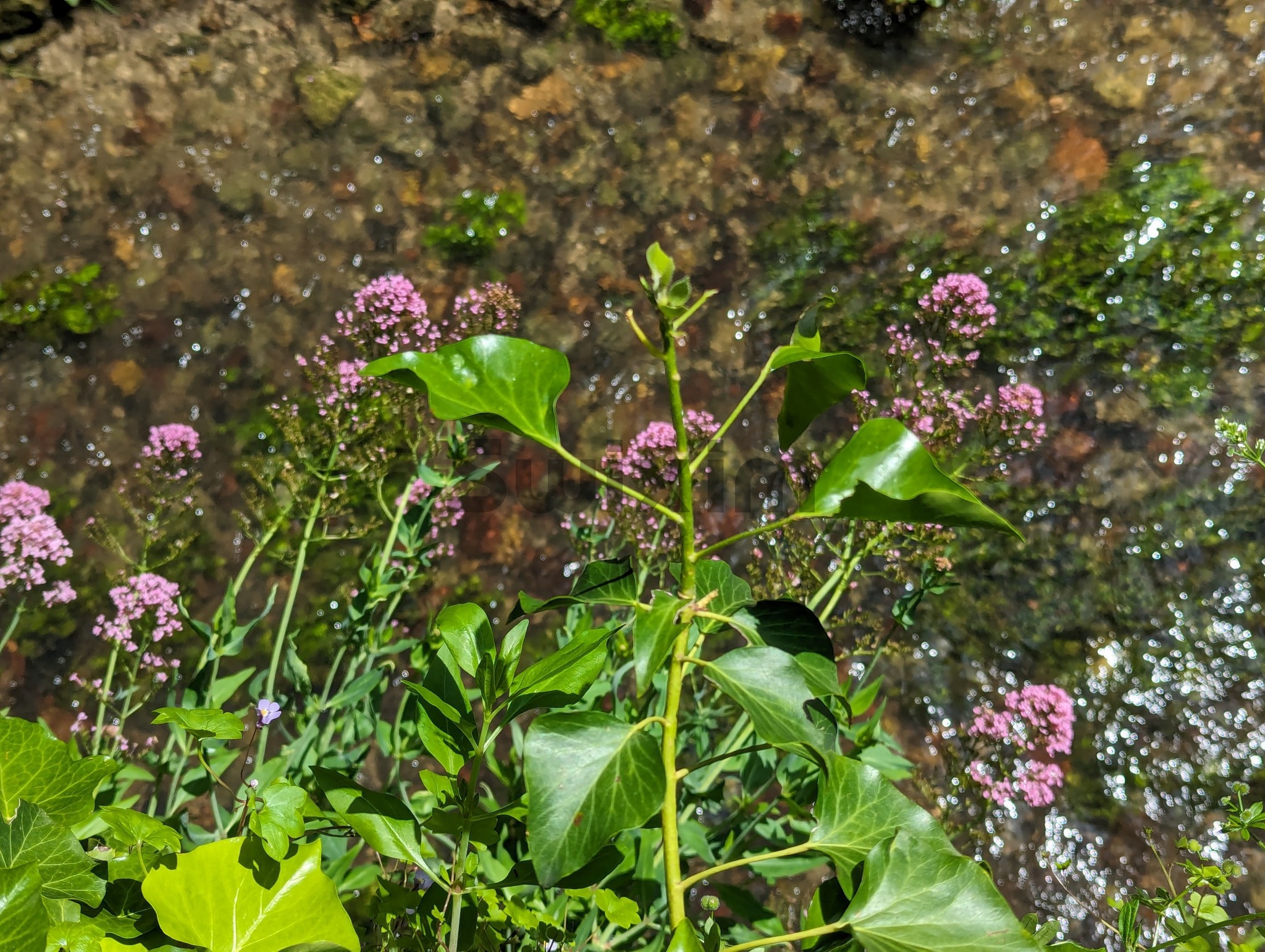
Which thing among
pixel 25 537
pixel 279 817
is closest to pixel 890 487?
pixel 279 817

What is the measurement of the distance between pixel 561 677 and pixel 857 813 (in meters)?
0.32

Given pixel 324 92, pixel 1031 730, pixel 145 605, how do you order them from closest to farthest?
pixel 1031 730, pixel 145 605, pixel 324 92

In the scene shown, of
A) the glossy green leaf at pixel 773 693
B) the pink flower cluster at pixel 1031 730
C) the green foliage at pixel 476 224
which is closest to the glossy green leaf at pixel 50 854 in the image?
the glossy green leaf at pixel 773 693

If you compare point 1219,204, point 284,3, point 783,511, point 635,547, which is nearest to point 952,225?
point 1219,204

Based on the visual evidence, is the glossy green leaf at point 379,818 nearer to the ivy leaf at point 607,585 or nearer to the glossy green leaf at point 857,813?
the ivy leaf at point 607,585

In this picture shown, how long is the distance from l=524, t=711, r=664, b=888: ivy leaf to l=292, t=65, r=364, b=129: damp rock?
329 cm

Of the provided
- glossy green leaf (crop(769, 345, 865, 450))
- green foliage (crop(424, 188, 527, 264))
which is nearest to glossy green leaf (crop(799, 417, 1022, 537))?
glossy green leaf (crop(769, 345, 865, 450))

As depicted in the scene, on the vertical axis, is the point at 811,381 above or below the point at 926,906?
above

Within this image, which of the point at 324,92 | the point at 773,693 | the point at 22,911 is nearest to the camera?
the point at 22,911

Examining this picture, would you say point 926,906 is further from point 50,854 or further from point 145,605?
point 145,605

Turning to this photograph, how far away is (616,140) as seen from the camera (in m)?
3.26

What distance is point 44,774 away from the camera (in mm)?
852

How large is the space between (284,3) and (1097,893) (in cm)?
437

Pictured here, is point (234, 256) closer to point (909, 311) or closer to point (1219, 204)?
point (909, 311)
